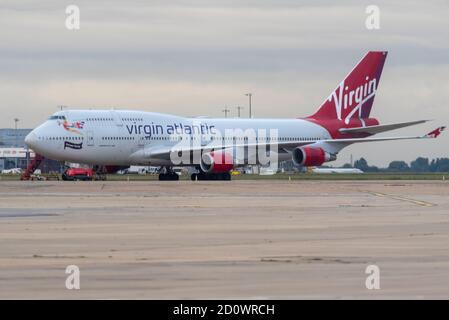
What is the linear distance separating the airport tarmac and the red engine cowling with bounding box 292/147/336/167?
3875 centimetres

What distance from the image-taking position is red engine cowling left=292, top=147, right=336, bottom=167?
275 feet

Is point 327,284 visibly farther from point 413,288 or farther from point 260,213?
point 260,213

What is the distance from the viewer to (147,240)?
86.2 feet

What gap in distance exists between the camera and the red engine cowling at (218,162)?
262ft

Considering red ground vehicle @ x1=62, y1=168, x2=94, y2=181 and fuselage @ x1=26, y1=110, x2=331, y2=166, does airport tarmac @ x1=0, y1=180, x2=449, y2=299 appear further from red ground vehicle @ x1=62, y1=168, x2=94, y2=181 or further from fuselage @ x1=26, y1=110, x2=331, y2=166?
red ground vehicle @ x1=62, y1=168, x2=94, y2=181

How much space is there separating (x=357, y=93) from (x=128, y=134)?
67.9 feet

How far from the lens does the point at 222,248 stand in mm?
24484

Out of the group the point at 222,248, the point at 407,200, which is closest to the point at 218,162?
the point at 407,200

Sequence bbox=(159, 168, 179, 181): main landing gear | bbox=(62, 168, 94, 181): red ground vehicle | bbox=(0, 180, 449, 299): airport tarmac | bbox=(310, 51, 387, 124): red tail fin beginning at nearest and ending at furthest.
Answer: bbox=(0, 180, 449, 299): airport tarmac → bbox=(159, 168, 179, 181): main landing gear → bbox=(62, 168, 94, 181): red ground vehicle → bbox=(310, 51, 387, 124): red tail fin

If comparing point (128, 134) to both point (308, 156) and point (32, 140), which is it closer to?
point (32, 140)

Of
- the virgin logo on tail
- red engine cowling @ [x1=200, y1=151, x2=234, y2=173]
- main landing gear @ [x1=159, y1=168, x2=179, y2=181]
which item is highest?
the virgin logo on tail

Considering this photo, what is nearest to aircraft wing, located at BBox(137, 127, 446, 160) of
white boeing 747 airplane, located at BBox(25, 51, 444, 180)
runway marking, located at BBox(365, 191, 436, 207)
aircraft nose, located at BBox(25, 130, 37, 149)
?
white boeing 747 airplane, located at BBox(25, 51, 444, 180)
